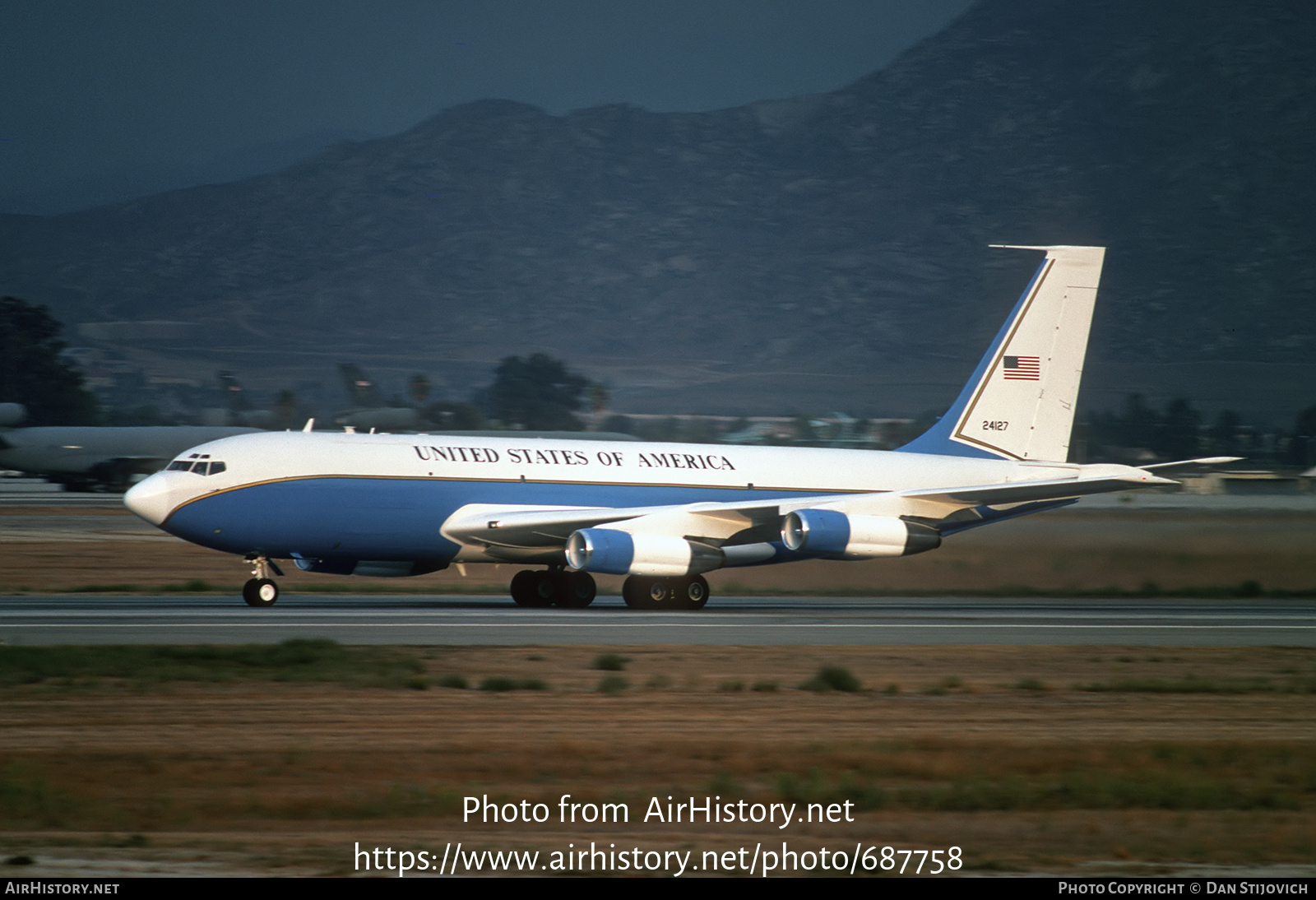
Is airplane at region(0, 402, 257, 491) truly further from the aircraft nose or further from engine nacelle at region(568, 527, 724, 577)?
engine nacelle at region(568, 527, 724, 577)

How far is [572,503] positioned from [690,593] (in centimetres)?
344

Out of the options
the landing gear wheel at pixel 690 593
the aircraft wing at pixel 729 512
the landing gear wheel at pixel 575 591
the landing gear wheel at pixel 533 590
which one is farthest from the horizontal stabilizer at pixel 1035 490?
the landing gear wheel at pixel 533 590

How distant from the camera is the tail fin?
129 ft

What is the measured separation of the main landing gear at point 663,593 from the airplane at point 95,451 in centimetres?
5638

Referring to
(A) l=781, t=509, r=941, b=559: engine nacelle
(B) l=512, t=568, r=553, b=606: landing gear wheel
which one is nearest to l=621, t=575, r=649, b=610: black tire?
(B) l=512, t=568, r=553, b=606: landing gear wheel

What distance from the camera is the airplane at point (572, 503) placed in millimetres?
30656

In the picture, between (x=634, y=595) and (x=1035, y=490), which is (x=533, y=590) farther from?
(x=1035, y=490)

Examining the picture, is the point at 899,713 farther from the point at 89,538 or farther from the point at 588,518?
the point at 89,538

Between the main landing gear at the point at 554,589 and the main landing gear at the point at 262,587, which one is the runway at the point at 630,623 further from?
the main landing gear at the point at 554,589

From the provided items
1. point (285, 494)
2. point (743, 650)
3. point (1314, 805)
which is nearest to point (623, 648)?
point (743, 650)

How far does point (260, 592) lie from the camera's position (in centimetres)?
3028

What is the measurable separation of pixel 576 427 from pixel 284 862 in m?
123

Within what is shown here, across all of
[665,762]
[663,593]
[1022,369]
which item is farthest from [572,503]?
[665,762]

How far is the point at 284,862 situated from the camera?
9594 mm
